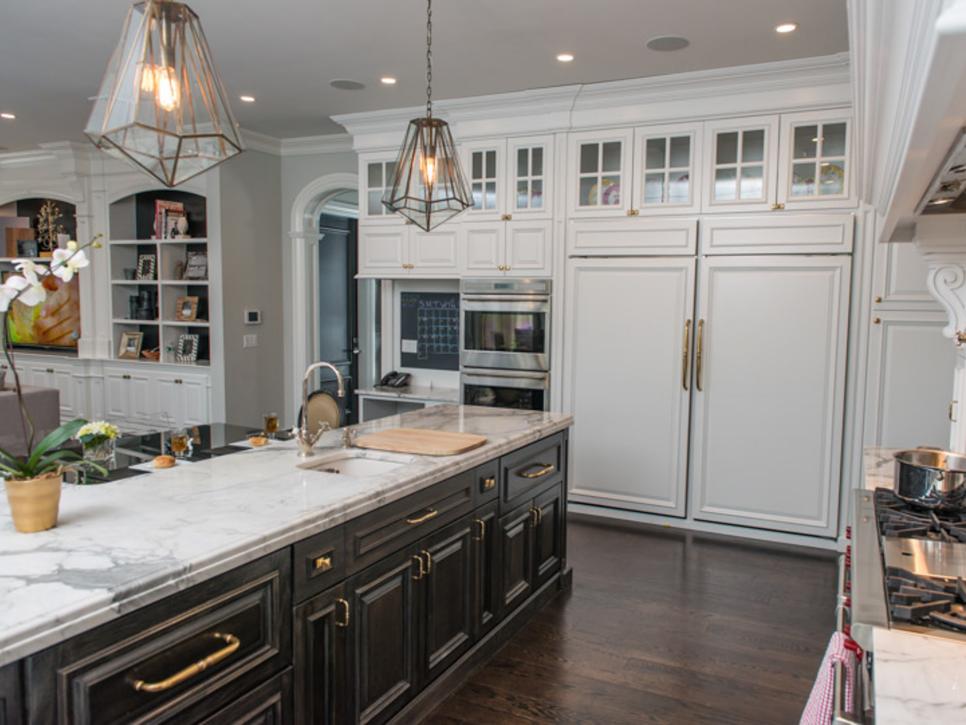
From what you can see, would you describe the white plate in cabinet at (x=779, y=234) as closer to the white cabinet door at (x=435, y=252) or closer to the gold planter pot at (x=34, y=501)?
the white cabinet door at (x=435, y=252)

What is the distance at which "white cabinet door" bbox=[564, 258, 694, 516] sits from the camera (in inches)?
185

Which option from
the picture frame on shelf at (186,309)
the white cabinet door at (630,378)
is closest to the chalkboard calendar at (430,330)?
the white cabinet door at (630,378)

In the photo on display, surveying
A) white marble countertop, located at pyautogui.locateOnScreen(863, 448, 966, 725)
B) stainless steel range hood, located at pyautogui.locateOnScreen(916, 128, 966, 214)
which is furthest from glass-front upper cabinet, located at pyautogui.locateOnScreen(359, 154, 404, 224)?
white marble countertop, located at pyautogui.locateOnScreen(863, 448, 966, 725)

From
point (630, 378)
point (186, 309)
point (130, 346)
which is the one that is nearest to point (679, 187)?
point (630, 378)

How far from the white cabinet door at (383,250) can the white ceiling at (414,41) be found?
93cm

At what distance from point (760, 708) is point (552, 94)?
12.4 feet

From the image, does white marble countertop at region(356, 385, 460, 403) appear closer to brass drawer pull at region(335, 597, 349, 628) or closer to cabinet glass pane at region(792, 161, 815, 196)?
cabinet glass pane at region(792, 161, 815, 196)

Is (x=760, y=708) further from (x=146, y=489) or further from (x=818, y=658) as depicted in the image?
(x=146, y=489)

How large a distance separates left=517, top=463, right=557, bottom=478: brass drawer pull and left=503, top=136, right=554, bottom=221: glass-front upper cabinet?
2117mm

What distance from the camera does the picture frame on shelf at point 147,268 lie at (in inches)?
275

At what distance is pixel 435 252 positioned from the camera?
539cm

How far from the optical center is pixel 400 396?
5477mm

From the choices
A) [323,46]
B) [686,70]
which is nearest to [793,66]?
[686,70]

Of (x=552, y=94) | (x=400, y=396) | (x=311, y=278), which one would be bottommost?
(x=400, y=396)
